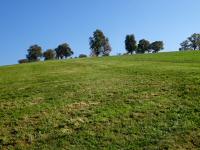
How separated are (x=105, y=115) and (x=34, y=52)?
10258 centimetres

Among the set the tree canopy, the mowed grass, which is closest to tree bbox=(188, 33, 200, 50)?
the tree canopy

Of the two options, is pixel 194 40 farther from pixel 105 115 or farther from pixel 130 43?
pixel 105 115

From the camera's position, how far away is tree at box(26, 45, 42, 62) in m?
116

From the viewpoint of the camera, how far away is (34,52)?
11631 centimetres

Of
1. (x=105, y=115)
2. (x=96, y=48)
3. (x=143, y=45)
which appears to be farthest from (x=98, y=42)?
(x=105, y=115)

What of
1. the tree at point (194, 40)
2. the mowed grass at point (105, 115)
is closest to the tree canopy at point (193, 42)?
the tree at point (194, 40)

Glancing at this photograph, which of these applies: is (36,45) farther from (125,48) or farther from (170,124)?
(170,124)

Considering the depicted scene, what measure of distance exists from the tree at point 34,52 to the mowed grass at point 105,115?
94380 millimetres

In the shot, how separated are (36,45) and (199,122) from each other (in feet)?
340

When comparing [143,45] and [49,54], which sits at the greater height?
[143,45]

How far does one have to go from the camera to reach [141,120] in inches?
594

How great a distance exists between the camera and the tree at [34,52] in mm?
116062

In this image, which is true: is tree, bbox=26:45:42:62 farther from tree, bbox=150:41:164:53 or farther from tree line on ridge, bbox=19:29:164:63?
tree, bbox=150:41:164:53

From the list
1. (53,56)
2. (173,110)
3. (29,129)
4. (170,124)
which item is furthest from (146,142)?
(53,56)
